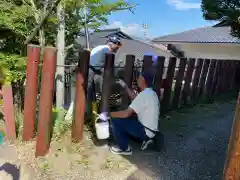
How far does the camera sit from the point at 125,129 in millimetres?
3695

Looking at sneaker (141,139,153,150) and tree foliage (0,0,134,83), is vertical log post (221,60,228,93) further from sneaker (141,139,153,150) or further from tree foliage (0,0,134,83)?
sneaker (141,139,153,150)

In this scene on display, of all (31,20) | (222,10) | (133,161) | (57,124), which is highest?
(222,10)

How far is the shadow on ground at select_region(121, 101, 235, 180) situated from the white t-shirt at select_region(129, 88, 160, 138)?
0.39 meters

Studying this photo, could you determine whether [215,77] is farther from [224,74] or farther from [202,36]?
[202,36]

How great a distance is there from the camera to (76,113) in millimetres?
3885

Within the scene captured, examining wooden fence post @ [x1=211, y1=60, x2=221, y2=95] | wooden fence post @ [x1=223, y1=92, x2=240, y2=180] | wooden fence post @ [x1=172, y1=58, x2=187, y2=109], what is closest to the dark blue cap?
wooden fence post @ [x1=223, y1=92, x2=240, y2=180]

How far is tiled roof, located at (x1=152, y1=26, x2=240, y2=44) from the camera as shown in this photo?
16903mm

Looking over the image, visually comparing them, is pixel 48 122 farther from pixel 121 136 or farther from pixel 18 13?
pixel 18 13

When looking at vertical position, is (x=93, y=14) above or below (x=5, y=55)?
above

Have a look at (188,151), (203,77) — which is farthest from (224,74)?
(188,151)

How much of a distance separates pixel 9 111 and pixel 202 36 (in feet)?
54.5

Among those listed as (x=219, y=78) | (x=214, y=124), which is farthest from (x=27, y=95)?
(x=219, y=78)

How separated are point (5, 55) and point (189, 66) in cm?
371

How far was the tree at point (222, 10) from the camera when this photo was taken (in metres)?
6.89
